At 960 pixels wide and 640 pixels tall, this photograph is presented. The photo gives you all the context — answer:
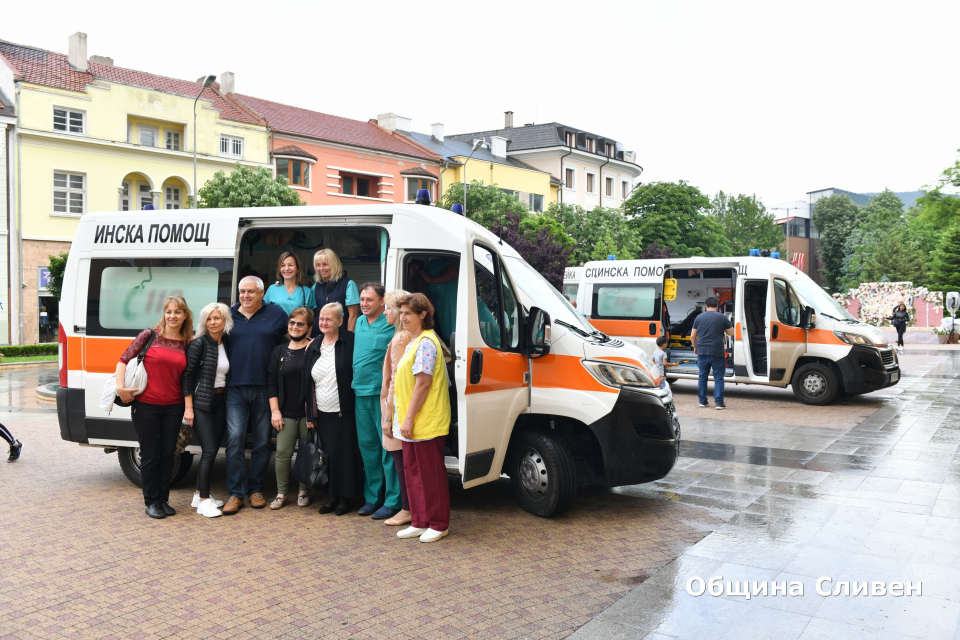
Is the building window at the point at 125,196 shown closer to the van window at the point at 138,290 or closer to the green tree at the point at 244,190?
the green tree at the point at 244,190

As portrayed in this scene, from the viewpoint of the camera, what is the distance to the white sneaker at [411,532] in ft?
19.1

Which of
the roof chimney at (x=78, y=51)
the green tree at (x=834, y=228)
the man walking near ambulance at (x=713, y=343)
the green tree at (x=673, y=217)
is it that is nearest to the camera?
the man walking near ambulance at (x=713, y=343)

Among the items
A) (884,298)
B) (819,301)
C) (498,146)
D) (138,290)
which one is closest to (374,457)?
(138,290)

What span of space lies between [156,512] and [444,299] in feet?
9.92

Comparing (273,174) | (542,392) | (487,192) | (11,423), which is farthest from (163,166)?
(542,392)

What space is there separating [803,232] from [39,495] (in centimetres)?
9978

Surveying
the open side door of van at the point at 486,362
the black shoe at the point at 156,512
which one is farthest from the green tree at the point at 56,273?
the open side door of van at the point at 486,362

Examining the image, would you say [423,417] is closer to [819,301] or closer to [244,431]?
[244,431]

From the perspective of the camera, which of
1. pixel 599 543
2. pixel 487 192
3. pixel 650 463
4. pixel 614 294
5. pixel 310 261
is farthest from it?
pixel 487 192

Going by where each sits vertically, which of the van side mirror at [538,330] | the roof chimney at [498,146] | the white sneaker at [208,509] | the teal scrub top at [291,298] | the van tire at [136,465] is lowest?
the white sneaker at [208,509]

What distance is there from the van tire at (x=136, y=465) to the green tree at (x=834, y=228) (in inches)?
3344

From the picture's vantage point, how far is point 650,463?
6.35 metres

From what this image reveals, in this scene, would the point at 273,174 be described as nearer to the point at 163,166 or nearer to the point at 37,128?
the point at 163,166

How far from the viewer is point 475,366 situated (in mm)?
5801
